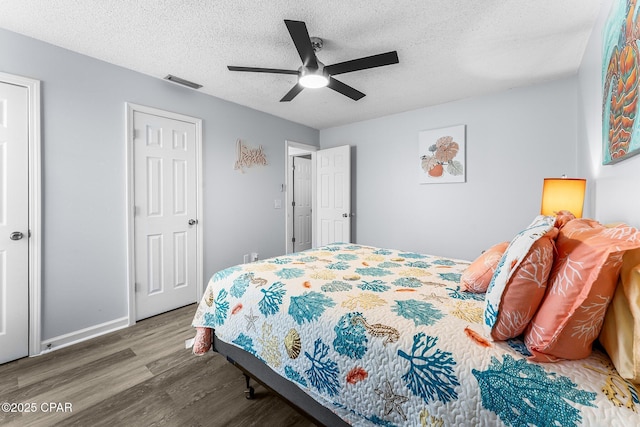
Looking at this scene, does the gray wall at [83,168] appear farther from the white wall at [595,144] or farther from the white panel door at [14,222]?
the white wall at [595,144]

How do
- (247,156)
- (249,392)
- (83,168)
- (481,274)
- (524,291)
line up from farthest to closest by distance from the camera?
1. (247,156)
2. (83,168)
3. (249,392)
4. (481,274)
5. (524,291)

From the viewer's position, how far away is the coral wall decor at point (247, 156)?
3.61 m

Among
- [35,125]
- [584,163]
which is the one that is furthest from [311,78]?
[584,163]

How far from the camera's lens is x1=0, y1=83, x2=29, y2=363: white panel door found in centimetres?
204

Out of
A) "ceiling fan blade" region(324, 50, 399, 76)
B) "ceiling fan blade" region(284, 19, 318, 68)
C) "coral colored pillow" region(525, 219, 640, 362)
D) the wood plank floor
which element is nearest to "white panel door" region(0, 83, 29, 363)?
the wood plank floor

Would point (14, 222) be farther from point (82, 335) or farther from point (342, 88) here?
point (342, 88)

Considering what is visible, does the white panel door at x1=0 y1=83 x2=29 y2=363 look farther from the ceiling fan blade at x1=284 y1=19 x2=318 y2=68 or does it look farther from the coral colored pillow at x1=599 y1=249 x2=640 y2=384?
the coral colored pillow at x1=599 y1=249 x2=640 y2=384

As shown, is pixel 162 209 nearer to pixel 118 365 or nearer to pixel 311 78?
pixel 118 365

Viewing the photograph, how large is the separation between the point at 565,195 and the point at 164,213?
11.7 ft

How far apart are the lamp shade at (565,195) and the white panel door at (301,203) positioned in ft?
12.8

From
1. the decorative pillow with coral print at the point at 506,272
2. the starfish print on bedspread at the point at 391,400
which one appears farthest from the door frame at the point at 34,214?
the decorative pillow with coral print at the point at 506,272

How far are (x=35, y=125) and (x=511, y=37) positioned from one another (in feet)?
12.3

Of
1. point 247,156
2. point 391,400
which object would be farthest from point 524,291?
point 247,156

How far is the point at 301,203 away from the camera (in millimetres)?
5480
